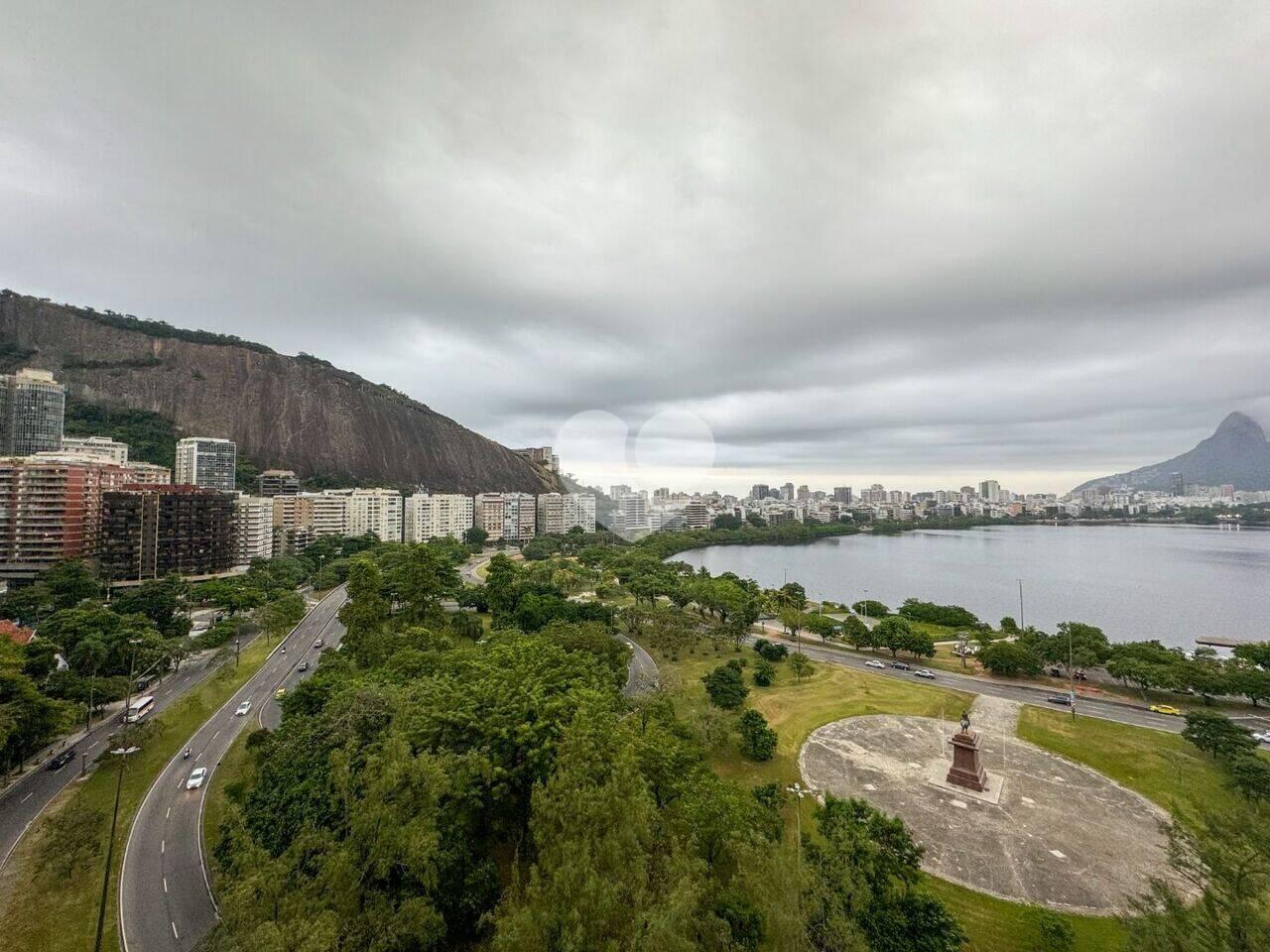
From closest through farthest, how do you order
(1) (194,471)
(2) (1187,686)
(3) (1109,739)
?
(3) (1109,739) → (2) (1187,686) → (1) (194,471)

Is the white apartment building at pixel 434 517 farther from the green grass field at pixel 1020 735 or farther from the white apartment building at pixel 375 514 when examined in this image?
the green grass field at pixel 1020 735

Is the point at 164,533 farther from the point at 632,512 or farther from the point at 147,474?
the point at 632,512

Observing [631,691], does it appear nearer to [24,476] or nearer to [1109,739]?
[1109,739]

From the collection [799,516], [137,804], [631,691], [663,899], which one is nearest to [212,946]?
[663,899]

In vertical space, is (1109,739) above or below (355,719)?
below

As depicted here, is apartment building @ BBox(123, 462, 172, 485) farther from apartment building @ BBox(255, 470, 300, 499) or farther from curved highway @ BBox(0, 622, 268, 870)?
curved highway @ BBox(0, 622, 268, 870)

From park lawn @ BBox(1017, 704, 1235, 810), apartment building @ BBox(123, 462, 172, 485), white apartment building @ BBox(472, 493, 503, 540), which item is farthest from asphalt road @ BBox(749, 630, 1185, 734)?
apartment building @ BBox(123, 462, 172, 485)
